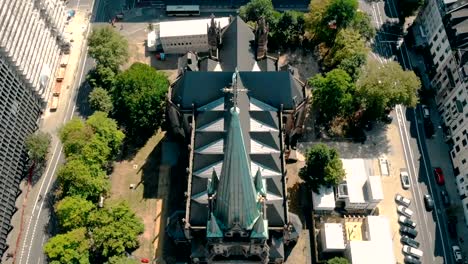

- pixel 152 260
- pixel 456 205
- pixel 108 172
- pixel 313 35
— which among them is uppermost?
pixel 313 35

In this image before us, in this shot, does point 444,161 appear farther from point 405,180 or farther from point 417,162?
point 405,180

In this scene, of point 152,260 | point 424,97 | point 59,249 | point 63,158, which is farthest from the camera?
point 424,97

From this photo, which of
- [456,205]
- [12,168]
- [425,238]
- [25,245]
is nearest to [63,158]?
[12,168]

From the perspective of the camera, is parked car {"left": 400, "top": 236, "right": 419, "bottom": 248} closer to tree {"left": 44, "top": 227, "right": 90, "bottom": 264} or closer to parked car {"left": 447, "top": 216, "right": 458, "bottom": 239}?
parked car {"left": 447, "top": 216, "right": 458, "bottom": 239}

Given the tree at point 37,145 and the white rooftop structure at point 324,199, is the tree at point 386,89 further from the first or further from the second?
the tree at point 37,145

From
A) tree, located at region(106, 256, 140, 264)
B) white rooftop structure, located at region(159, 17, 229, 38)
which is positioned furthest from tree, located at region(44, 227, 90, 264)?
white rooftop structure, located at region(159, 17, 229, 38)

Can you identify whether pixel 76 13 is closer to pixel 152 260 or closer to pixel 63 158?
pixel 63 158
